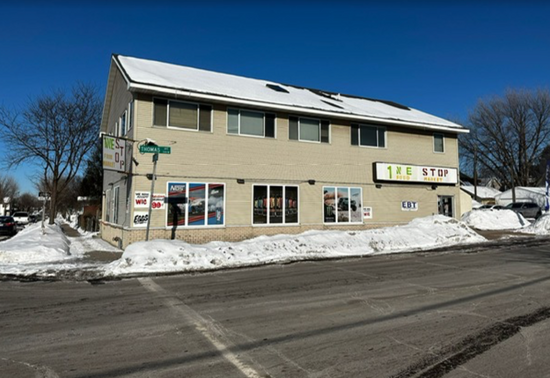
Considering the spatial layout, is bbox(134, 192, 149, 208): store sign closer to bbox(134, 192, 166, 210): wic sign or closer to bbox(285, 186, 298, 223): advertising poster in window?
bbox(134, 192, 166, 210): wic sign

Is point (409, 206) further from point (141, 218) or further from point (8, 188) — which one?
point (8, 188)

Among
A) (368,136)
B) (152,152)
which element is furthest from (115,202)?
(368,136)

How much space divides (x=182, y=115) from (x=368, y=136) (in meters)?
9.54

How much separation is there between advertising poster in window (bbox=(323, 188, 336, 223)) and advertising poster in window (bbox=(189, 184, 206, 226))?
585 cm

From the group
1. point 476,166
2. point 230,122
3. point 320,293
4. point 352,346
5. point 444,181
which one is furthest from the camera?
point 476,166

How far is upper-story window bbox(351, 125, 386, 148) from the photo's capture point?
61.0 ft

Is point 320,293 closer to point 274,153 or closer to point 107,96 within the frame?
point 274,153

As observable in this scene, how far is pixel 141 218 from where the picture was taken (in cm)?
1349

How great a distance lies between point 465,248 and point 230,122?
10725 millimetres

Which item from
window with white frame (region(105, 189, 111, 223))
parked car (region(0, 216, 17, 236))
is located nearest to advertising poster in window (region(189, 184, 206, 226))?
window with white frame (region(105, 189, 111, 223))

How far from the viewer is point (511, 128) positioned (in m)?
53.3

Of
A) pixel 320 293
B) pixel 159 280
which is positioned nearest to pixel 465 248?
pixel 320 293

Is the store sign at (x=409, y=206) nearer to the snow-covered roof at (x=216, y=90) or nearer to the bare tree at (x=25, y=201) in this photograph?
the snow-covered roof at (x=216, y=90)

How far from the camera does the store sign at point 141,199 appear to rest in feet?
44.2
